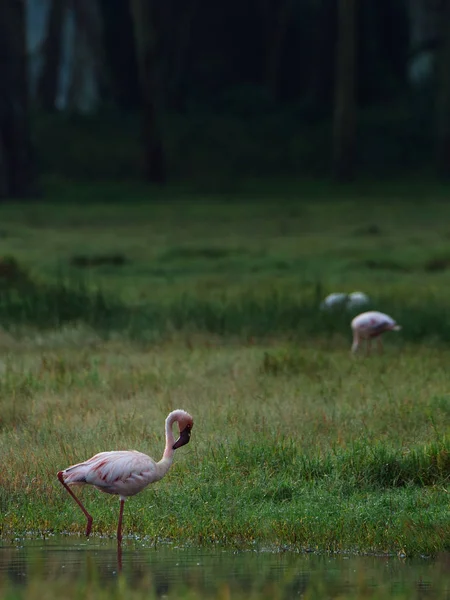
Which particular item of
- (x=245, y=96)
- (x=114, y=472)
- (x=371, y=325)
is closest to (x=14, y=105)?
(x=245, y=96)

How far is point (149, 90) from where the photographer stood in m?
39.9

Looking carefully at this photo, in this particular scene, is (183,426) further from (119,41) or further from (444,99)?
(119,41)

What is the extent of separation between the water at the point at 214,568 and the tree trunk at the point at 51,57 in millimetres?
38340

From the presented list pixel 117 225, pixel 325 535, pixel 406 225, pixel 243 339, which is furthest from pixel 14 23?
pixel 325 535

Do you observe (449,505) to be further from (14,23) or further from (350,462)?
(14,23)

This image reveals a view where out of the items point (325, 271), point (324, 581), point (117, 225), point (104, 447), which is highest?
point (324, 581)

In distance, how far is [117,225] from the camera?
3158 cm

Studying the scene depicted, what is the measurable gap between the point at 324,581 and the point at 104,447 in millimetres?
3301

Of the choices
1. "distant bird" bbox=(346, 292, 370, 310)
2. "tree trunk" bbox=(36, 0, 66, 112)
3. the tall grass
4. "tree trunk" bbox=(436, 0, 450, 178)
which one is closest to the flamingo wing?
the tall grass

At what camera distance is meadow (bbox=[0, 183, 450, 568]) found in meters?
9.34

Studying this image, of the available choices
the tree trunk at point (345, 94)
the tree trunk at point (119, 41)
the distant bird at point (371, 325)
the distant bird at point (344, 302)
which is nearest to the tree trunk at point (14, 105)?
the tree trunk at point (345, 94)

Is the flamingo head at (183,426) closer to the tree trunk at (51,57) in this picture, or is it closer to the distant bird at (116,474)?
the distant bird at (116,474)

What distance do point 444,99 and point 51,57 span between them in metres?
12.6

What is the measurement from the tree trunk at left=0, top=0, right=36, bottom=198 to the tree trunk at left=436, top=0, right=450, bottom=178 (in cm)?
1151
